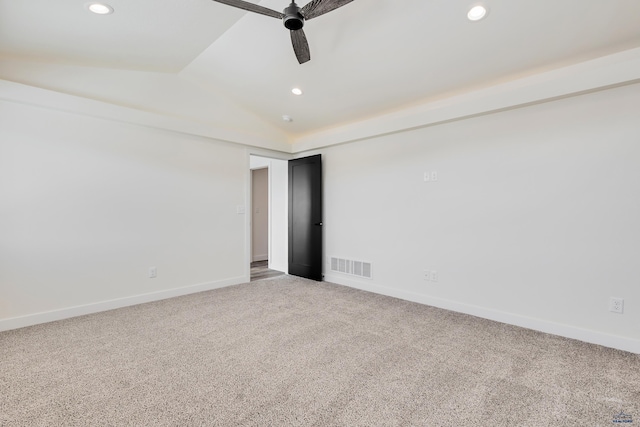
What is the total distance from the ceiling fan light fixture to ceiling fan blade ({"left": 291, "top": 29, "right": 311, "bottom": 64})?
54.8 inches

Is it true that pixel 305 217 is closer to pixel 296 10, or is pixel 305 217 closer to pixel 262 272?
pixel 262 272

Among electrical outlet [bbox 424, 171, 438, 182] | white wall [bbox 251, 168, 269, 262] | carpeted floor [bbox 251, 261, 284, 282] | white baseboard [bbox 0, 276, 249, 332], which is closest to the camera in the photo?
white baseboard [bbox 0, 276, 249, 332]

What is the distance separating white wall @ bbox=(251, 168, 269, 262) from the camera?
6.96 metres

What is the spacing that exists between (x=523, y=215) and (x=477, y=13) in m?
1.97

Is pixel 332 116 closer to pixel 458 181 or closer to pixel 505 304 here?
pixel 458 181

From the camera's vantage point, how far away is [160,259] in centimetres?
386

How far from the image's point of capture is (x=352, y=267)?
14.9 ft

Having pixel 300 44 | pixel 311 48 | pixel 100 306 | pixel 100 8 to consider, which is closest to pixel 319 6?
pixel 300 44

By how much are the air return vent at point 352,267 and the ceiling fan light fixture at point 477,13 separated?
312 centimetres

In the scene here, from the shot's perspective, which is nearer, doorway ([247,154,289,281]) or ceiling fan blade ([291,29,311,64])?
ceiling fan blade ([291,29,311,64])

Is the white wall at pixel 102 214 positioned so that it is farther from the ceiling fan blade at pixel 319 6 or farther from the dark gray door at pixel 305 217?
the ceiling fan blade at pixel 319 6

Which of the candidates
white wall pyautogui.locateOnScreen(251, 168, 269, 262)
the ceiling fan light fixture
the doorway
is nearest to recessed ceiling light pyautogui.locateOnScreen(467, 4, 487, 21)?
the ceiling fan light fixture

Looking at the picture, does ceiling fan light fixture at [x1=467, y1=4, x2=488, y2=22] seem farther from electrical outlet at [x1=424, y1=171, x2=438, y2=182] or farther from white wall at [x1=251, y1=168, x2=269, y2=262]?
white wall at [x1=251, y1=168, x2=269, y2=262]

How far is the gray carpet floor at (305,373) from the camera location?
166 cm
